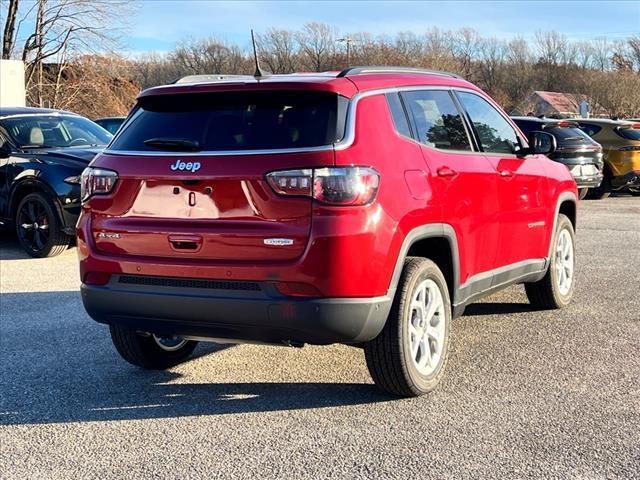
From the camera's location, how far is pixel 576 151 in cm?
1463

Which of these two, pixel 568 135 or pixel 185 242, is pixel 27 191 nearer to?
pixel 185 242

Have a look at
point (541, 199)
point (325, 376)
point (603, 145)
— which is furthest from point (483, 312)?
point (603, 145)

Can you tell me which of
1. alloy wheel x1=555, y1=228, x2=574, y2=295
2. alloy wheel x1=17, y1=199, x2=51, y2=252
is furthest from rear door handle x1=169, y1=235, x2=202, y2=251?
alloy wheel x1=17, y1=199, x2=51, y2=252

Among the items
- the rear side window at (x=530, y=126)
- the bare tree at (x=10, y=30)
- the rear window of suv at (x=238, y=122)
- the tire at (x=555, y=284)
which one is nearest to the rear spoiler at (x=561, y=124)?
the rear side window at (x=530, y=126)

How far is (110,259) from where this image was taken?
4.21m

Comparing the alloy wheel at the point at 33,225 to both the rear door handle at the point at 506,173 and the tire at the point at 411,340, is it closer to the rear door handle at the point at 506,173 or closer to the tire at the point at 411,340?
the rear door handle at the point at 506,173

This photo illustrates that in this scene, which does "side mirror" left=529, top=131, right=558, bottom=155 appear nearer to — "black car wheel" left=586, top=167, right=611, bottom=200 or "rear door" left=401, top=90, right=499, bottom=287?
"rear door" left=401, top=90, right=499, bottom=287

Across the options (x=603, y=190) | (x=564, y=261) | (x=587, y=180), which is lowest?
(x=603, y=190)

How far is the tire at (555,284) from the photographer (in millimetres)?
6242

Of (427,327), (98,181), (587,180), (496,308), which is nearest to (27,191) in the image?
(98,181)

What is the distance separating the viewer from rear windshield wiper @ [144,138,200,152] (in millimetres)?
4070

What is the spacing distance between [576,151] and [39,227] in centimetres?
988

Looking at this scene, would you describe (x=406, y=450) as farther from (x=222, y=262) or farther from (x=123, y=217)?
(x=123, y=217)

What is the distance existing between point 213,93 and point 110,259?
41.9 inches
